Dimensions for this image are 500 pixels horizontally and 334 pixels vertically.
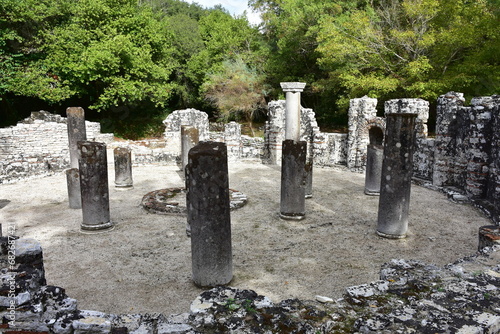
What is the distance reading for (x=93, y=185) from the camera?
7633 mm

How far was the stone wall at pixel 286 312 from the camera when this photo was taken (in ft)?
10.4

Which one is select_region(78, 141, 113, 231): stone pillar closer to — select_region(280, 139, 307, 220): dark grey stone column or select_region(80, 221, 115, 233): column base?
select_region(80, 221, 115, 233): column base

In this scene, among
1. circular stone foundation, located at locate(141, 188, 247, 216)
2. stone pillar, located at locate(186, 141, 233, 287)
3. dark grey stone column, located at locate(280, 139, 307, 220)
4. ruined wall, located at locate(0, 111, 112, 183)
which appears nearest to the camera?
stone pillar, located at locate(186, 141, 233, 287)

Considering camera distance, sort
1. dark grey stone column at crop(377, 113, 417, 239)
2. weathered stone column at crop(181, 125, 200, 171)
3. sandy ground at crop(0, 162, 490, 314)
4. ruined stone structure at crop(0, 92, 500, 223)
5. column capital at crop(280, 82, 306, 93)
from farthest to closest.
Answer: column capital at crop(280, 82, 306, 93) → weathered stone column at crop(181, 125, 200, 171) → ruined stone structure at crop(0, 92, 500, 223) → dark grey stone column at crop(377, 113, 417, 239) → sandy ground at crop(0, 162, 490, 314)

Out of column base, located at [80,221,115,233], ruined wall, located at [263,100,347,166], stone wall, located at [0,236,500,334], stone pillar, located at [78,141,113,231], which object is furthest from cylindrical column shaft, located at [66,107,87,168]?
stone wall, located at [0,236,500,334]

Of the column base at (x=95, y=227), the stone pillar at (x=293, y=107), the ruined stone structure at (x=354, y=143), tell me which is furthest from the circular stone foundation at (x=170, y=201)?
the ruined stone structure at (x=354, y=143)

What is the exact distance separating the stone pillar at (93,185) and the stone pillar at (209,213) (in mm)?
3235

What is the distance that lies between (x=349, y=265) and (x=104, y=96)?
20124 millimetres

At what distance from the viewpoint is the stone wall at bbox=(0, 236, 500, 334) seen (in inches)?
125

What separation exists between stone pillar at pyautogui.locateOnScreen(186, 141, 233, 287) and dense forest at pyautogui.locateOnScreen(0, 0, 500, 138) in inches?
573

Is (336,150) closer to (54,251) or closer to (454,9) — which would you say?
(454,9)

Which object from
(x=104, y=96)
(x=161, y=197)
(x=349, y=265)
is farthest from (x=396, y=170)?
(x=104, y=96)

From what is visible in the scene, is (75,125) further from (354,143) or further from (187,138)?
(354,143)

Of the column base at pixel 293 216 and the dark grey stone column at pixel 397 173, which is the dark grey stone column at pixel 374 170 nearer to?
the column base at pixel 293 216
